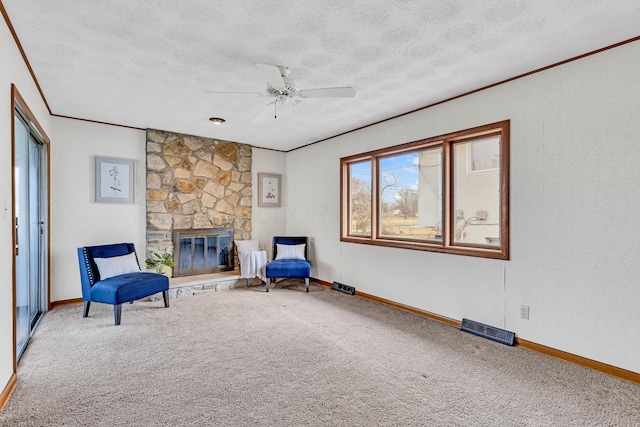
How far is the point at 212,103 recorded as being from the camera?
371cm

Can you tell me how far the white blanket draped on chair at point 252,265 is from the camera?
510cm

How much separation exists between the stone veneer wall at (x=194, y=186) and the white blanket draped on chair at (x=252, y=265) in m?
0.79

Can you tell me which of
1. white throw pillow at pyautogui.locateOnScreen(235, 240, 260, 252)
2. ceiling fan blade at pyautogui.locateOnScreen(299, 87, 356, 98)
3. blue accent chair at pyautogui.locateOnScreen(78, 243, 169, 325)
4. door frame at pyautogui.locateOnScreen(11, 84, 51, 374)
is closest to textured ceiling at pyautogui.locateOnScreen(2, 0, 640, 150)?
ceiling fan blade at pyautogui.locateOnScreen(299, 87, 356, 98)

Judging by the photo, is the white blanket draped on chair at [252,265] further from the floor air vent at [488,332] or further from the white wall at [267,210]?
the floor air vent at [488,332]

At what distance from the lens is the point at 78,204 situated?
437 cm

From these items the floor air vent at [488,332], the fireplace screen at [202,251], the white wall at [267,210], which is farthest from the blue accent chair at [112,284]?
the floor air vent at [488,332]

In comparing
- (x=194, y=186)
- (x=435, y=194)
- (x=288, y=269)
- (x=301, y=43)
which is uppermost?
(x=301, y=43)

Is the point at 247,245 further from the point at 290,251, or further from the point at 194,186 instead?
the point at 194,186

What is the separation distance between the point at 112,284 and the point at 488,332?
3.97m

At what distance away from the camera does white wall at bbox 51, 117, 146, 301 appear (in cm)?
423

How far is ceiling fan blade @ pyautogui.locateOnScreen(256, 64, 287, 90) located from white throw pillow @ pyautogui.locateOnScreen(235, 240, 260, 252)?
348cm

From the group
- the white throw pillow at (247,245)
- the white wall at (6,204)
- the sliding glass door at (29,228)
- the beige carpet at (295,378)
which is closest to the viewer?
the beige carpet at (295,378)

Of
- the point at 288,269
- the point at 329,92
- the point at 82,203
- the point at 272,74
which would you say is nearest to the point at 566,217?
the point at 329,92

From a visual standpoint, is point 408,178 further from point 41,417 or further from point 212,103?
point 41,417
